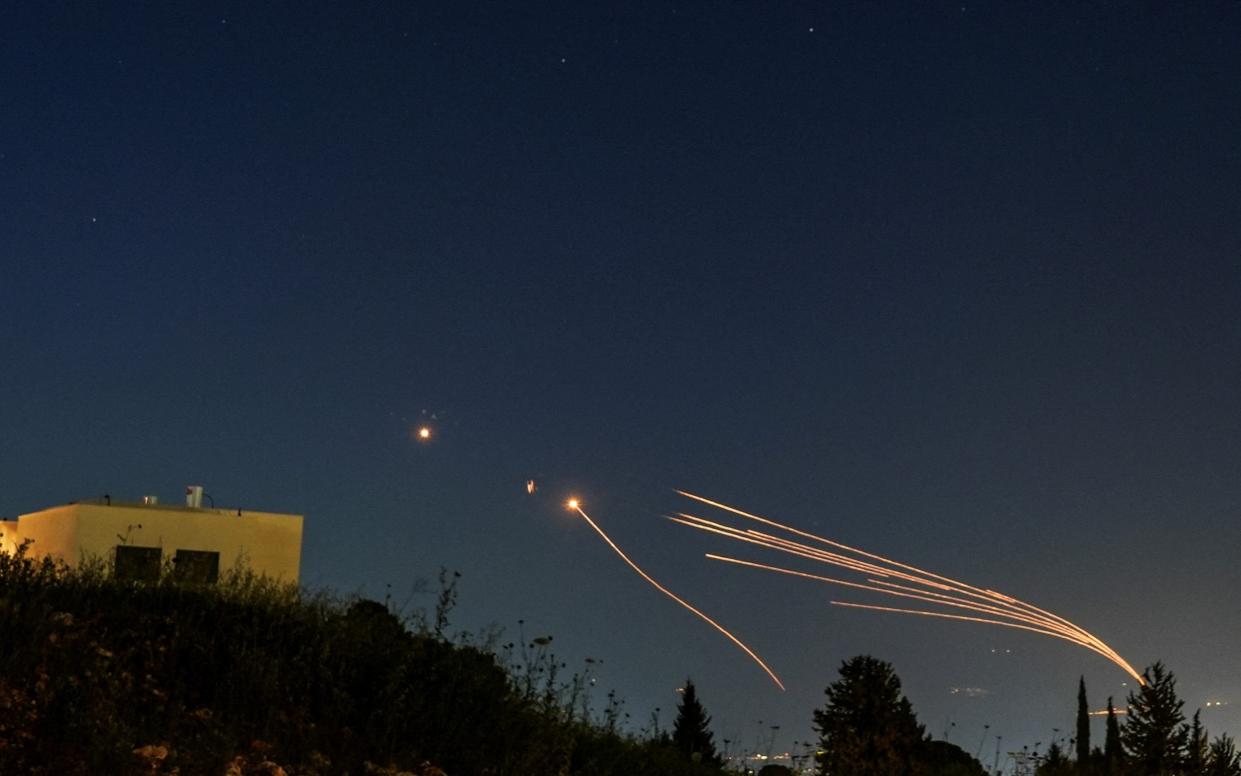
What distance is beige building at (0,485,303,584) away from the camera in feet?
103

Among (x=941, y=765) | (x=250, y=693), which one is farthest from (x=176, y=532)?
(x=250, y=693)

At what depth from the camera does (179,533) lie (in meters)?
32.0

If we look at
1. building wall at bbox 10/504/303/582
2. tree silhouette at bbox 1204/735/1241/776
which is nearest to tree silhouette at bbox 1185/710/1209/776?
tree silhouette at bbox 1204/735/1241/776

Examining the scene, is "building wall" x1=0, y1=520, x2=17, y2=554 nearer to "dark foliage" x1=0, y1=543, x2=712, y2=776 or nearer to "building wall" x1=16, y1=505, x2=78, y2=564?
"building wall" x1=16, y1=505, x2=78, y2=564

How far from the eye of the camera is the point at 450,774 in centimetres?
939

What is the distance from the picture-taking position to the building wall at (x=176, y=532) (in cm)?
3134

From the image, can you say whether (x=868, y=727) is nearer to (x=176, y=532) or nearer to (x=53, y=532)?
(x=176, y=532)

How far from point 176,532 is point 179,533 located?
92mm

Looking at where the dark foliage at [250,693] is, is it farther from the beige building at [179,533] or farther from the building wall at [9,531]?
the building wall at [9,531]

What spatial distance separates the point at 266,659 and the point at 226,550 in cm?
2359

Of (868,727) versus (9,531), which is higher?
(9,531)

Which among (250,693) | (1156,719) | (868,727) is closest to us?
(250,693)

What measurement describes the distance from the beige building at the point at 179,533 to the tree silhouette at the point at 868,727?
17612 millimetres

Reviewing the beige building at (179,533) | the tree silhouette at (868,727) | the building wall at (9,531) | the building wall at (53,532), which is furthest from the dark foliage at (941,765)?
A: the building wall at (9,531)
